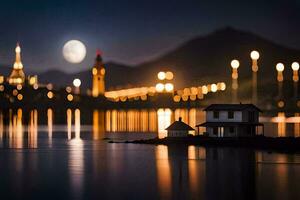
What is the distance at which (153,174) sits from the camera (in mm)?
28312

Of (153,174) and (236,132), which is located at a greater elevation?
(236,132)

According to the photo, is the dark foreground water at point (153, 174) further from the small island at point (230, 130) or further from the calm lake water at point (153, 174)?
the small island at point (230, 130)

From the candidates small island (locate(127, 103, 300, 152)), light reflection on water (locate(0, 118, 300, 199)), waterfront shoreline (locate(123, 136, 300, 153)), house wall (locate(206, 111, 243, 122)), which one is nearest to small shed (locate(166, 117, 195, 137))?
small island (locate(127, 103, 300, 152))

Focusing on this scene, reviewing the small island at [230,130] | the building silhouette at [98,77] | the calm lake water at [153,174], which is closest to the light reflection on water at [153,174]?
the calm lake water at [153,174]

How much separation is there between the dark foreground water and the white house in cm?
267

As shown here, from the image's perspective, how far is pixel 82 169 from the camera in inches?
1209

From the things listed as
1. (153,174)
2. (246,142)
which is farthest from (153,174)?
(246,142)

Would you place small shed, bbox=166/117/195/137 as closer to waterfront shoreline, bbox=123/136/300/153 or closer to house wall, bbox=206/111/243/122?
waterfront shoreline, bbox=123/136/300/153

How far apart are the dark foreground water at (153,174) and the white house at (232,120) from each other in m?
2.67

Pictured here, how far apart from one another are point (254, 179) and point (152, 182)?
3622 mm

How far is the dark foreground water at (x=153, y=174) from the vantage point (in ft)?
76.6

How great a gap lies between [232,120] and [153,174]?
13981mm

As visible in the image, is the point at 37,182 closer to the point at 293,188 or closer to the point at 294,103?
the point at 293,188

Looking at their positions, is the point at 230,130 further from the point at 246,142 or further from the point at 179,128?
the point at 179,128
